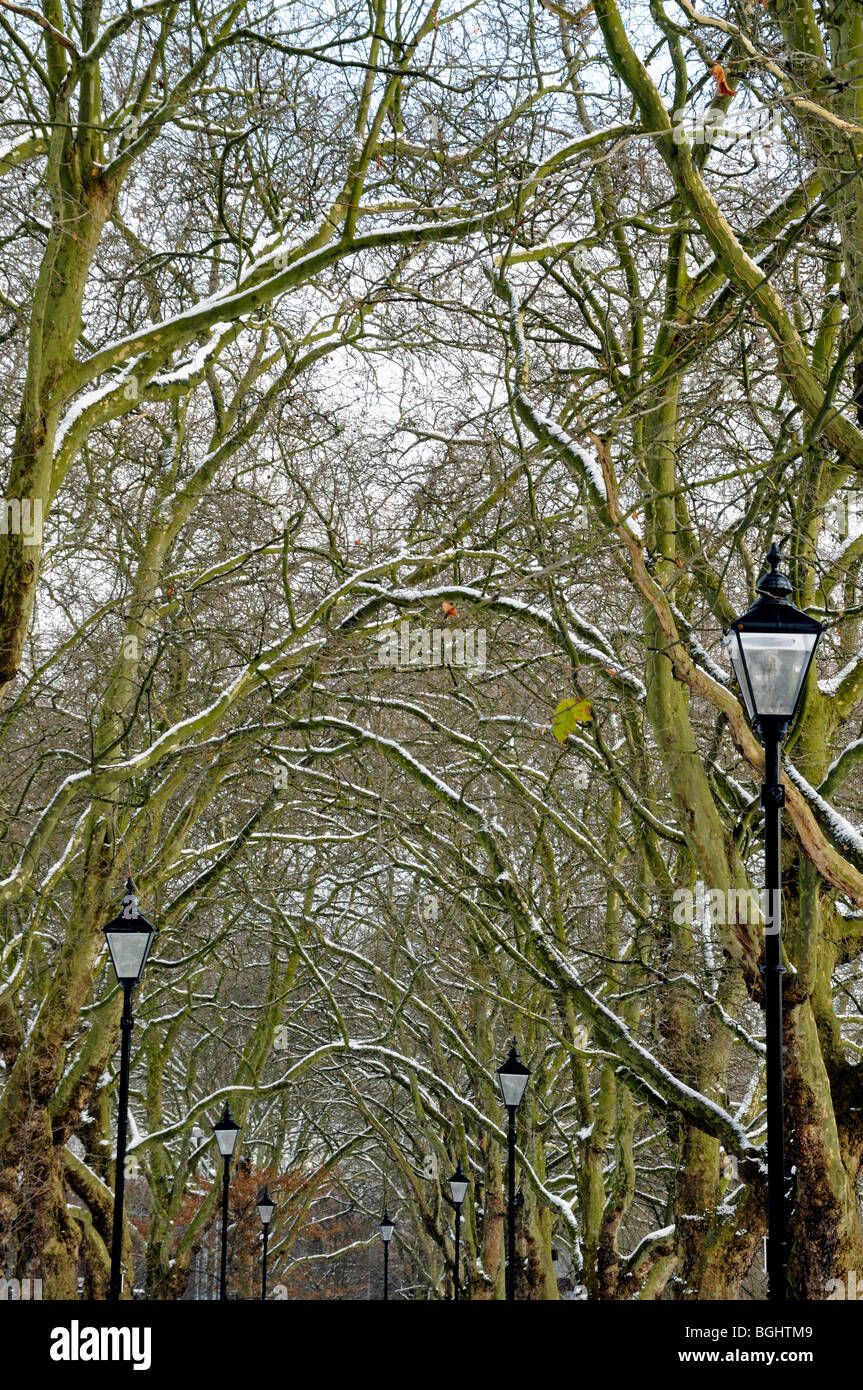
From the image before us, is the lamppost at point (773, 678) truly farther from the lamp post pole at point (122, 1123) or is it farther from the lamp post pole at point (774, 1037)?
the lamp post pole at point (122, 1123)

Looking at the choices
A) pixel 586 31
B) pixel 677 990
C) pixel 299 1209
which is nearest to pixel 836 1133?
pixel 677 990

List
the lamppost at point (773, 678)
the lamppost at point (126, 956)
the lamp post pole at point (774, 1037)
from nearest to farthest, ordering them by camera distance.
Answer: the lamp post pole at point (774, 1037)
the lamppost at point (773, 678)
the lamppost at point (126, 956)

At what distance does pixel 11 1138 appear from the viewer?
11.7m

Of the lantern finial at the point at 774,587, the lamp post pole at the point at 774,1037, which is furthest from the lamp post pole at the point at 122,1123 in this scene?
the lantern finial at the point at 774,587

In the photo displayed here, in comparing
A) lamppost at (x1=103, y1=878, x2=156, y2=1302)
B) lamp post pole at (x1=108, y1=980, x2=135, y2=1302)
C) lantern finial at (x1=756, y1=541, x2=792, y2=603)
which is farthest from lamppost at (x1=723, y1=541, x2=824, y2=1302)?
lamppost at (x1=103, y1=878, x2=156, y2=1302)

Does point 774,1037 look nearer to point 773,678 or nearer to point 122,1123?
point 773,678

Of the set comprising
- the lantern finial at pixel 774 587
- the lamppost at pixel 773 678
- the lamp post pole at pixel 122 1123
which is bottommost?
the lamp post pole at pixel 122 1123

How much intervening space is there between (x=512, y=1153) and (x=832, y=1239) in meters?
5.16

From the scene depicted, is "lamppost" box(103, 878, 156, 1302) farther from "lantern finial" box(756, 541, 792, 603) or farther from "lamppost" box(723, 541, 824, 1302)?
"lantern finial" box(756, 541, 792, 603)

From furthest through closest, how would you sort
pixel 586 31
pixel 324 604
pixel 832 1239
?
pixel 324 604 → pixel 586 31 → pixel 832 1239

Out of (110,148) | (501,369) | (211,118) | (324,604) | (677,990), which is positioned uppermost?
(211,118)

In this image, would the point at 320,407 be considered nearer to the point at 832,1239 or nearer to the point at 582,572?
the point at 582,572
